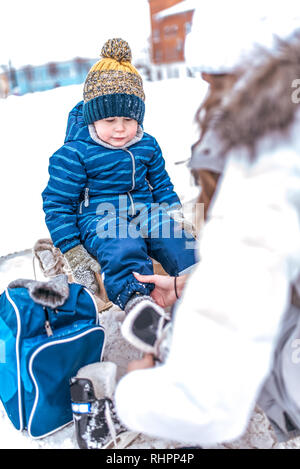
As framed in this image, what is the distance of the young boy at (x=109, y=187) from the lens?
130cm

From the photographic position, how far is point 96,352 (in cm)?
101

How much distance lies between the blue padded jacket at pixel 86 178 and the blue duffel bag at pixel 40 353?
1.21 ft

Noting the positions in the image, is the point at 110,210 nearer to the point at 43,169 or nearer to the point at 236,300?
the point at 236,300

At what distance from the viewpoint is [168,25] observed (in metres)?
2.74

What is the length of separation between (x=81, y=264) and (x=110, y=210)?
24 centimetres

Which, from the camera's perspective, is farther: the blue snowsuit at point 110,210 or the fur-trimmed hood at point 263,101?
the blue snowsuit at point 110,210

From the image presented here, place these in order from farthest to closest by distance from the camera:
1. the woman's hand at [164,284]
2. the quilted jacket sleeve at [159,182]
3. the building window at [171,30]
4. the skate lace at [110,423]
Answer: the building window at [171,30] < the quilted jacket sleeve at [159,182] < the woman's hand at [164,284] < the skate lace at [110,423]

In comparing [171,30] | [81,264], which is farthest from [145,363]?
[171,30]

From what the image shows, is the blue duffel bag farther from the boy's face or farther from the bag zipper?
the boy's face

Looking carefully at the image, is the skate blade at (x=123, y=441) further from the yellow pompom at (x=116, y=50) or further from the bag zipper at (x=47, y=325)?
the yellow pompom at (x=116, y=50)

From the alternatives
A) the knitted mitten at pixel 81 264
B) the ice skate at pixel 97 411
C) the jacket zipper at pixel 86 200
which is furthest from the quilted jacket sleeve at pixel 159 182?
the ice skate at pixel 97 411

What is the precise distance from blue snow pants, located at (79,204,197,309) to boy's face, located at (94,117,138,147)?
0.88 ft

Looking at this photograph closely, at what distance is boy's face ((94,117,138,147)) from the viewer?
1.38 metres

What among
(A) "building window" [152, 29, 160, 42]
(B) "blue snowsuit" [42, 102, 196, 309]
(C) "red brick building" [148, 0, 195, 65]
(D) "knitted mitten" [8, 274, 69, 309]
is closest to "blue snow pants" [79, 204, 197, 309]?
(B) "blue snowsuit" [42, 102, 196, 309]
